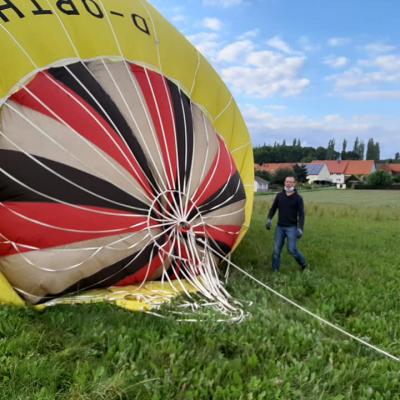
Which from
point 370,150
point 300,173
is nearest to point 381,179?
point 300,173

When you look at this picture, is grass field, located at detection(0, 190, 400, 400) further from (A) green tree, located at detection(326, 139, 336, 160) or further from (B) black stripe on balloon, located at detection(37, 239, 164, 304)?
(A) green tree, located at detection(326, 139, 336, 160)

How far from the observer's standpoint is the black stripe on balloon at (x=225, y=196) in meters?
3.96

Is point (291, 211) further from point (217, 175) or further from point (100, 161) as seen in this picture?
point (100, 161)

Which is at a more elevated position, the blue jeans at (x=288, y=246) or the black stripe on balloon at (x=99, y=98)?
the black stripe on balloon at (x=99, y=98)

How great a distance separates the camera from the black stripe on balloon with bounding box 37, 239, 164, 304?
129 inches

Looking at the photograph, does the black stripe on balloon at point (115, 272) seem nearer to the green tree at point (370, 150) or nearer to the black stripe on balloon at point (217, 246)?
the black stripe on balloon at point (217, 246)

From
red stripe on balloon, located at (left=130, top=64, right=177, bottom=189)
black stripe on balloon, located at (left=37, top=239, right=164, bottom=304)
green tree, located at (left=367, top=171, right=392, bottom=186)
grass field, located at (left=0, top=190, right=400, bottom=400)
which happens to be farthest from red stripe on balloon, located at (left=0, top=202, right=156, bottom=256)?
green tree, located at (left=367, top=171, right=392, bottom=186)

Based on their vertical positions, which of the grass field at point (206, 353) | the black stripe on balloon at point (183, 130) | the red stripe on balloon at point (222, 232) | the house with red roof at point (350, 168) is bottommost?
the grass field at point (206, 353)

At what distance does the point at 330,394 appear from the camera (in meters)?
2.28

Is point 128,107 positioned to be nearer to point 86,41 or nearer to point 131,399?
point 86,41

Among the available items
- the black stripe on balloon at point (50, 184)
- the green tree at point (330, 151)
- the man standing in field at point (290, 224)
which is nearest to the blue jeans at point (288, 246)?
the man standing in field at point (290, 224)

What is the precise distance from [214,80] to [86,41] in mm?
1563

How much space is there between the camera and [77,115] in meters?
3.36

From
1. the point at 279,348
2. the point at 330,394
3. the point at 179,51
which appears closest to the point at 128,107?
the point at 179,51
